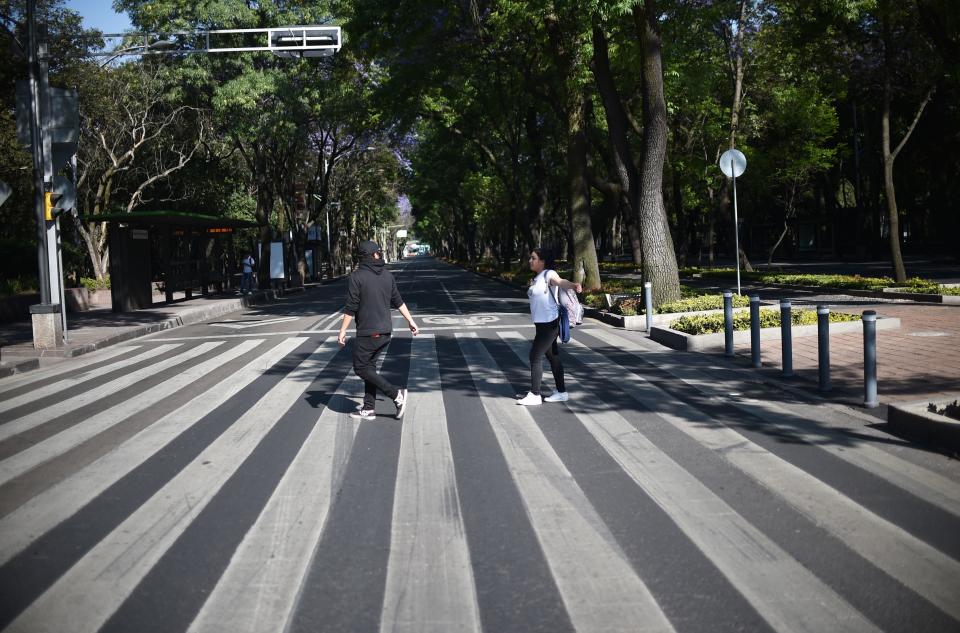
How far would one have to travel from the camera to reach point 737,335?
13.2m

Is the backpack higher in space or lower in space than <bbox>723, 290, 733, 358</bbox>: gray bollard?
higher

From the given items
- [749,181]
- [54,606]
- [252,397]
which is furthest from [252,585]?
[749,181]

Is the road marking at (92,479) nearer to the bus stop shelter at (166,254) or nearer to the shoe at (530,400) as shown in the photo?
the shoe at (530,400)

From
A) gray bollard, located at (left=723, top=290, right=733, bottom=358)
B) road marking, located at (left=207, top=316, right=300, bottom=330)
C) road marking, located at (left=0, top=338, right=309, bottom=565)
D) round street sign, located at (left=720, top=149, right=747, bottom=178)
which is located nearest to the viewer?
road marking, located at (left=0, top=338, right=309, bottom=565)

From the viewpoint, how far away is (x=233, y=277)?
36438mm

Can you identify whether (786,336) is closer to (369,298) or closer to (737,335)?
(737,335)

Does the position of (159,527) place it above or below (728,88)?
below

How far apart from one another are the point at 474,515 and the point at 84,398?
21.5 feet

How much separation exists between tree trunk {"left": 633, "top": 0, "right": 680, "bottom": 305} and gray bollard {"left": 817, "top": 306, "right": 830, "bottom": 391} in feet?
28.2

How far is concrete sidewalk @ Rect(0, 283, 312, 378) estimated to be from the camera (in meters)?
14.4

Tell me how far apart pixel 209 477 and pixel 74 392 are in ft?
17.4

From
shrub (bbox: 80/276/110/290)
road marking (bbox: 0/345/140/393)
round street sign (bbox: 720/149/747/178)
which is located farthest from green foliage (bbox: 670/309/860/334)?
shrub (bbox: 80/276/110/290)

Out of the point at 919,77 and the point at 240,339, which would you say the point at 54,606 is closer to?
the point at 240,339

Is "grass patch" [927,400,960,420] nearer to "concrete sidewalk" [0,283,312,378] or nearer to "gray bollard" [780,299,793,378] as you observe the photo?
"gray bollard" [780,299,793,378]
